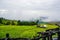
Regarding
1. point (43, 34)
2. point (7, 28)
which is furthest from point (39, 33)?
point (7, 28)

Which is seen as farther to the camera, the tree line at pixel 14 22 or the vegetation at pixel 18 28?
the tree line at pixel 14 22

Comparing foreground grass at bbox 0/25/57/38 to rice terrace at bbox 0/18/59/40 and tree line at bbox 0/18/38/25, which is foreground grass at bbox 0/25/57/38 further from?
tree line at bbox 0/18/38/25

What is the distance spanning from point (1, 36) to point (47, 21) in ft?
3.83

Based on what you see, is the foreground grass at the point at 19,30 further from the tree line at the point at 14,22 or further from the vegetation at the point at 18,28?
the tree line at the point at 14,22

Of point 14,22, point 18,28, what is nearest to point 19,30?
point 18,28

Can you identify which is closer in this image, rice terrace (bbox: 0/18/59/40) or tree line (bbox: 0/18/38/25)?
rice terrace (bbox: 0/18/59/40)

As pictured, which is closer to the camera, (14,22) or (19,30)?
(19,30)

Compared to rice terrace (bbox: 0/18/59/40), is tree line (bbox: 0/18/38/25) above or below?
above

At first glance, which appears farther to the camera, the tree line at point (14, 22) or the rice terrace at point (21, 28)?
the tree line at point (14, 22)

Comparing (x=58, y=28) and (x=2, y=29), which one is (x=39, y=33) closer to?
(x=58, y=28)

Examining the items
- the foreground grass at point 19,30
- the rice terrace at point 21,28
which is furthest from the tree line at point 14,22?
the foreground grass at point 19,30

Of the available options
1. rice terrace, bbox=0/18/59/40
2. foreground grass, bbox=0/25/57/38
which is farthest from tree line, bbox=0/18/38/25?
Answer: foreground grass, bbox=0/25/57/38

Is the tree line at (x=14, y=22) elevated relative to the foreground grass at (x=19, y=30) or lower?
elevated

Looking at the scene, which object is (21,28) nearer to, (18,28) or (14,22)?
(18,28)
